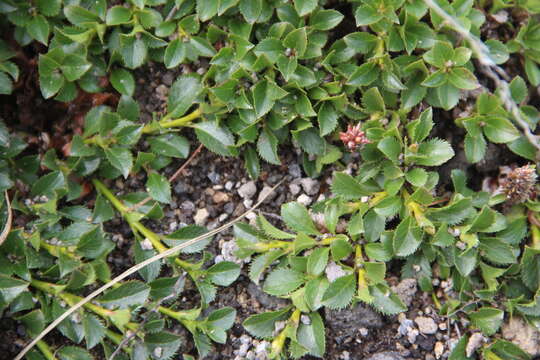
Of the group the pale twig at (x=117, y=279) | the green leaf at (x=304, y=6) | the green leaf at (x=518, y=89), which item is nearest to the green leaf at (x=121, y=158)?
the pale twig at (x=117, y=279)

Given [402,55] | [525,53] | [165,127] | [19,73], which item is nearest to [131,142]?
[165,127]

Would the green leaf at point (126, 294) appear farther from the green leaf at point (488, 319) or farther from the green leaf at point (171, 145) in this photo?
the green leaf at point (488, 319)

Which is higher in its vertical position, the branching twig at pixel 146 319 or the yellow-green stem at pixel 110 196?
the yellow-green stem at pixel 110 196

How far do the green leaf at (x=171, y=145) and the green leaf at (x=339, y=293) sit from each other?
92cm

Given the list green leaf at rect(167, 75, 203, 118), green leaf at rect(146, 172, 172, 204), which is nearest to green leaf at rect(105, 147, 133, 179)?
green leaf at rect(146, 172, 172, 204)

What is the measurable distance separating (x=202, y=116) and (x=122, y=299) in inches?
35.5

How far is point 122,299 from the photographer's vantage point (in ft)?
8.32

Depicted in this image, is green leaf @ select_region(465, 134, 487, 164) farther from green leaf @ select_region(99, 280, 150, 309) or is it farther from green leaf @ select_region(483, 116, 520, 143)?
green leaf @ select_region(99, 280, 150, 309)

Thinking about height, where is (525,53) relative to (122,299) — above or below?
above

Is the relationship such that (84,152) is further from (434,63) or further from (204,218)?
(434,63)

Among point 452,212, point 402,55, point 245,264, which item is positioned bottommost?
point 245,264

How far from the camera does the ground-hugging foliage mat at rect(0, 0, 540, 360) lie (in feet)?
8.35

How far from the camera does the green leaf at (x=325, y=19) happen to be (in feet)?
8.90

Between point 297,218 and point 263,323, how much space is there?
48 centimetres
